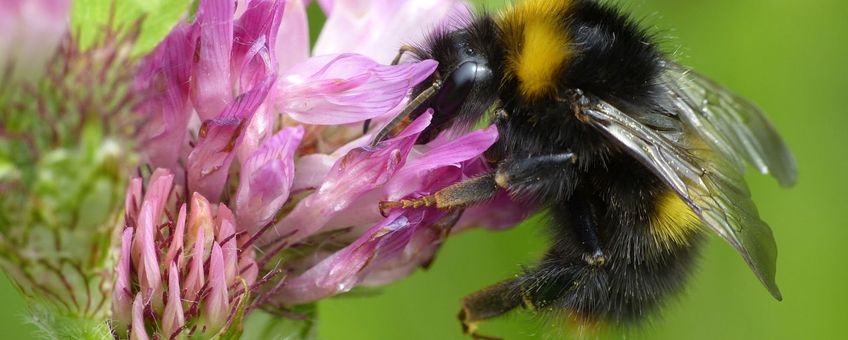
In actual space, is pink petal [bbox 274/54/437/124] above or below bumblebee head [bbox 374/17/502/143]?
above

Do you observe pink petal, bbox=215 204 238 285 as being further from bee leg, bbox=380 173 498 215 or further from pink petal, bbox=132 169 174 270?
bee leg, bbox=380 173 498 215

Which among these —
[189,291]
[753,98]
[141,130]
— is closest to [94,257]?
[141,130]

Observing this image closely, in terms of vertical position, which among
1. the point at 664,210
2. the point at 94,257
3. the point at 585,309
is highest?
the point at 94,257

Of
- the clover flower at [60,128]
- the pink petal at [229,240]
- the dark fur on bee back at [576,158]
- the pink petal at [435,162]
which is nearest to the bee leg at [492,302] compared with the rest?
the dark fur on bee back at [576,158]

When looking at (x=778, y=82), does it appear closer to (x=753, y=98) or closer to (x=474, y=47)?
(x=753, y=98)

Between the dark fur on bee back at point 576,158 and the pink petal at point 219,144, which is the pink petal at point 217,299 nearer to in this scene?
the pink petal at point 219,144

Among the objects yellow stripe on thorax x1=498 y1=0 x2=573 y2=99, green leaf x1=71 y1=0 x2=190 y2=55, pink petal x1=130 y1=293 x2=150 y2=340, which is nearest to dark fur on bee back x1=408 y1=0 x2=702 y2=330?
yellow stripe on thorax x1=498 y1=0 x2=573 y2=99
